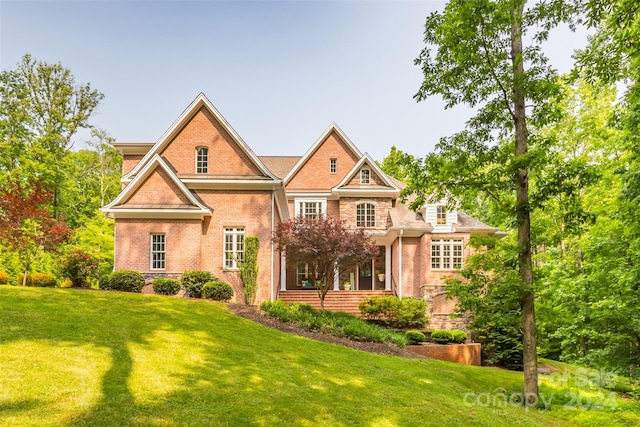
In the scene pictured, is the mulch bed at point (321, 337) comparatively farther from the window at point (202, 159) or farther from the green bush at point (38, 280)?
the window at point (202, 159)

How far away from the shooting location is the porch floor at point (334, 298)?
2156cm

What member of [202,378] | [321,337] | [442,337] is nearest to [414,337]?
[442,337]

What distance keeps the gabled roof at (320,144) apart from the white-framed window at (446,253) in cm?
820

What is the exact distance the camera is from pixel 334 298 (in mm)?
22188

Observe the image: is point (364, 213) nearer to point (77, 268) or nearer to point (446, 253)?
point (446, 253)

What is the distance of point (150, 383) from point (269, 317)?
773 centimetres

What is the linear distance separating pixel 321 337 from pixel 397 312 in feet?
21.7

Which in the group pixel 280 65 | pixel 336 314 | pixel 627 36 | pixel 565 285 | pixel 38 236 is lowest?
pixel 336 314

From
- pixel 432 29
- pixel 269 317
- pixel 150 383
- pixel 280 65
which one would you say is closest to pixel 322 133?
pixel 280 65

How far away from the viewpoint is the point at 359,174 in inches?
995

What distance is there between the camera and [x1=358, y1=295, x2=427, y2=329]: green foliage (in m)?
18.6

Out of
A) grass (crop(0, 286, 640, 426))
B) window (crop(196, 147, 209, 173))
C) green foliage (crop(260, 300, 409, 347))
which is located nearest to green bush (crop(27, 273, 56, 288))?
grass (crop(0, 286, 640, 426))

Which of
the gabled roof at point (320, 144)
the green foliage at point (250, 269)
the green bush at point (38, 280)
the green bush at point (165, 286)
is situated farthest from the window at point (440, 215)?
the green bush at point (38, 280)

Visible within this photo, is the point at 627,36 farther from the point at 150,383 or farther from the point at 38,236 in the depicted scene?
the point at 38,236
